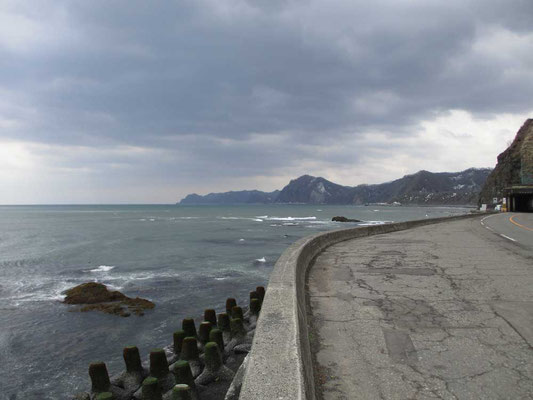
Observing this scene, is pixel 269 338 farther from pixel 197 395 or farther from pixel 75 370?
pixel 75 370

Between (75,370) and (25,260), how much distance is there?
23794 millimetres

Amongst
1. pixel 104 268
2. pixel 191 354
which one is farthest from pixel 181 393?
pixel 104 268

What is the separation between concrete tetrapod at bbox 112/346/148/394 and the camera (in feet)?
23.9

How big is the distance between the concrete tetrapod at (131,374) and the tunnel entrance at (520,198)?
2231 inches

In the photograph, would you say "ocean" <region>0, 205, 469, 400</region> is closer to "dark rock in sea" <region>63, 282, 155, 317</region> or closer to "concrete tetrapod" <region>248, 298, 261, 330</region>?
"dark rock in sea" <region>63, 282, 155, 317</region>

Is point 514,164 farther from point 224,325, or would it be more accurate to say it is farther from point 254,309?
point 224,325

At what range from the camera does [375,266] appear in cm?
844

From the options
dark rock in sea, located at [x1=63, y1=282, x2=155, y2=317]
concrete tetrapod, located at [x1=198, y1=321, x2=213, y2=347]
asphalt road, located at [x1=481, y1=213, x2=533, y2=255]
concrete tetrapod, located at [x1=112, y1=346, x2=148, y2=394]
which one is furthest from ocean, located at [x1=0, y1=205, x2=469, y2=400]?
asphalt road, located at [x1=481, y1=213, x2=533, y2=255]

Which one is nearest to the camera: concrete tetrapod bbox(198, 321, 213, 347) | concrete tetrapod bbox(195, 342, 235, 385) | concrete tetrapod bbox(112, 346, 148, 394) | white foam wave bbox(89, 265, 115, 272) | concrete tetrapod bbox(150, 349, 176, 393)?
concrete tetrapod bbox(195, 342, 235, 385)

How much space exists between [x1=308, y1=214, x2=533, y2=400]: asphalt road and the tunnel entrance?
5166cm

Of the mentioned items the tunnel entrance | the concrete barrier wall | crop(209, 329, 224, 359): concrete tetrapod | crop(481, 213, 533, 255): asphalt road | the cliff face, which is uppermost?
the cliff face

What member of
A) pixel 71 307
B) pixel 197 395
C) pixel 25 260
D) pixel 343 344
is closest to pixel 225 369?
pixel 197 395

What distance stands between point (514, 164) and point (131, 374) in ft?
325

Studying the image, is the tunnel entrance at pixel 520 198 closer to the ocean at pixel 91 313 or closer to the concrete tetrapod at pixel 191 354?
the ocean at pixel 91 313
